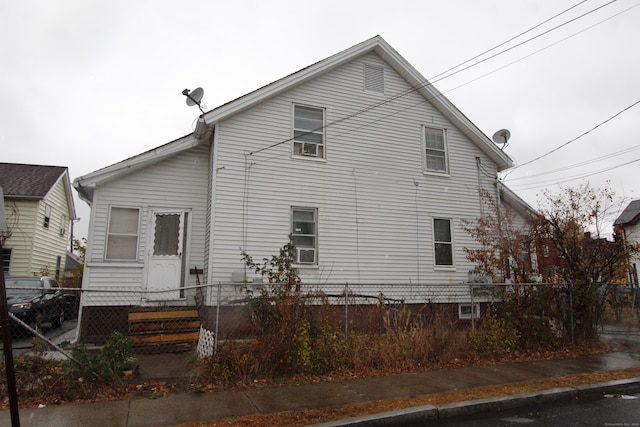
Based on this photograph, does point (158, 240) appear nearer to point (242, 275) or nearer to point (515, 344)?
point (242, 275)

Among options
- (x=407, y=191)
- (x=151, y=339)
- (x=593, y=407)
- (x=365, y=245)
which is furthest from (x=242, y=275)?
(x=593, y=407)

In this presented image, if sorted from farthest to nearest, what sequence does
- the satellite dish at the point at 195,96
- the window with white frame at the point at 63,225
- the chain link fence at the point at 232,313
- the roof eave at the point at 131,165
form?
the window with white frame at the point at 63,225 → the satellite dish at the point at 195,96 → the roof eave at the point at 131,165 → the chain link fence at the point at 232,313

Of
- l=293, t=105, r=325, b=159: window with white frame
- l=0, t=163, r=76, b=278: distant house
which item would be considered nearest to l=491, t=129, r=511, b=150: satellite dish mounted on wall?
l=293, t=105, r=325, b=159: window with white frame

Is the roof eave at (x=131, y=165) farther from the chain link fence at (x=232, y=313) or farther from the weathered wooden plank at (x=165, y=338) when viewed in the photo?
the weathered wooden plank at (x=165, y=338)

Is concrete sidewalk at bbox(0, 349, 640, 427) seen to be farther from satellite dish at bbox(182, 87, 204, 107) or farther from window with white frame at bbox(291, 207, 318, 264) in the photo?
satellite dish at bbox(182, 87, 204, 107)

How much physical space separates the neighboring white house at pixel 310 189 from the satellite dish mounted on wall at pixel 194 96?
106 cm

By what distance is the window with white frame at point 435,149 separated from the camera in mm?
13392

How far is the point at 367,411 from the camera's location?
17.6 ft

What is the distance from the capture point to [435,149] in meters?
13.5

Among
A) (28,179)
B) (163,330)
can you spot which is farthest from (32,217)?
(163,330)

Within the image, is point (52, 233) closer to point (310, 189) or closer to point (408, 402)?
point (310, 189)

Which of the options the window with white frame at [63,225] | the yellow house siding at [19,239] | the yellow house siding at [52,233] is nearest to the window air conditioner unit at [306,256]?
the yellow house siding at [52,233]

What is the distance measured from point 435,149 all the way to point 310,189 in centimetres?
458

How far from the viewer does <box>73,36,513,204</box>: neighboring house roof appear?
1062cm
